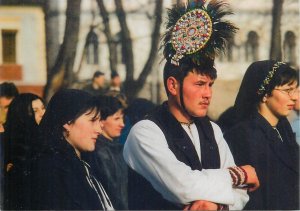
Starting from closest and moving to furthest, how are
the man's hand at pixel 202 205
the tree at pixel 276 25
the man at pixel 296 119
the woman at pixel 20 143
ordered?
the man's hand at pixel 202 205 < the woman at pixel 20 143 < the man at pixel 296 119 < the tree at pixel 276 25

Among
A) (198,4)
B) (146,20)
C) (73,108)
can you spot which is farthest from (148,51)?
(73,108)

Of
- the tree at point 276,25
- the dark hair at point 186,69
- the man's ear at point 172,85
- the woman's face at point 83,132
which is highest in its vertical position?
the tree at point 276,25

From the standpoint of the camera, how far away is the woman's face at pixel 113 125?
3.90m

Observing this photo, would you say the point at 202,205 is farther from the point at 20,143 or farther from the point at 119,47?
the point at 119,47

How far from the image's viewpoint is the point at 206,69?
133 inches

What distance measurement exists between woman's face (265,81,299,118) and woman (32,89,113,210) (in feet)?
3.58

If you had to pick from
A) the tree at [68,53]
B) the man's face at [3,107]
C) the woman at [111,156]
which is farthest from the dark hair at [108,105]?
the man's face at [3,107]

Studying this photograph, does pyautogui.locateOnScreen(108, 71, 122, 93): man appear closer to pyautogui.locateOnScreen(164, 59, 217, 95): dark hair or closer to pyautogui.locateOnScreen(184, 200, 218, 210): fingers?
pyautogui.locateOnScreen(164, 59, 217, 95): dark hair

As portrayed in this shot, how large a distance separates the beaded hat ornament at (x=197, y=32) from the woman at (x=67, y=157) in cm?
61

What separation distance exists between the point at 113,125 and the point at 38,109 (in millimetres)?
515

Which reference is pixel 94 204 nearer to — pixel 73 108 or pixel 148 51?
pixel 73 108

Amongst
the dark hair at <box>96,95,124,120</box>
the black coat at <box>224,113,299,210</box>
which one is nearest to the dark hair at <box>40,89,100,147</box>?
the dark hair at <box>96,95,124,120</box>

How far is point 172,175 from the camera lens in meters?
3.02

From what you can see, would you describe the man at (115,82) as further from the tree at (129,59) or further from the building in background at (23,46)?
the building in background at (23,46)
